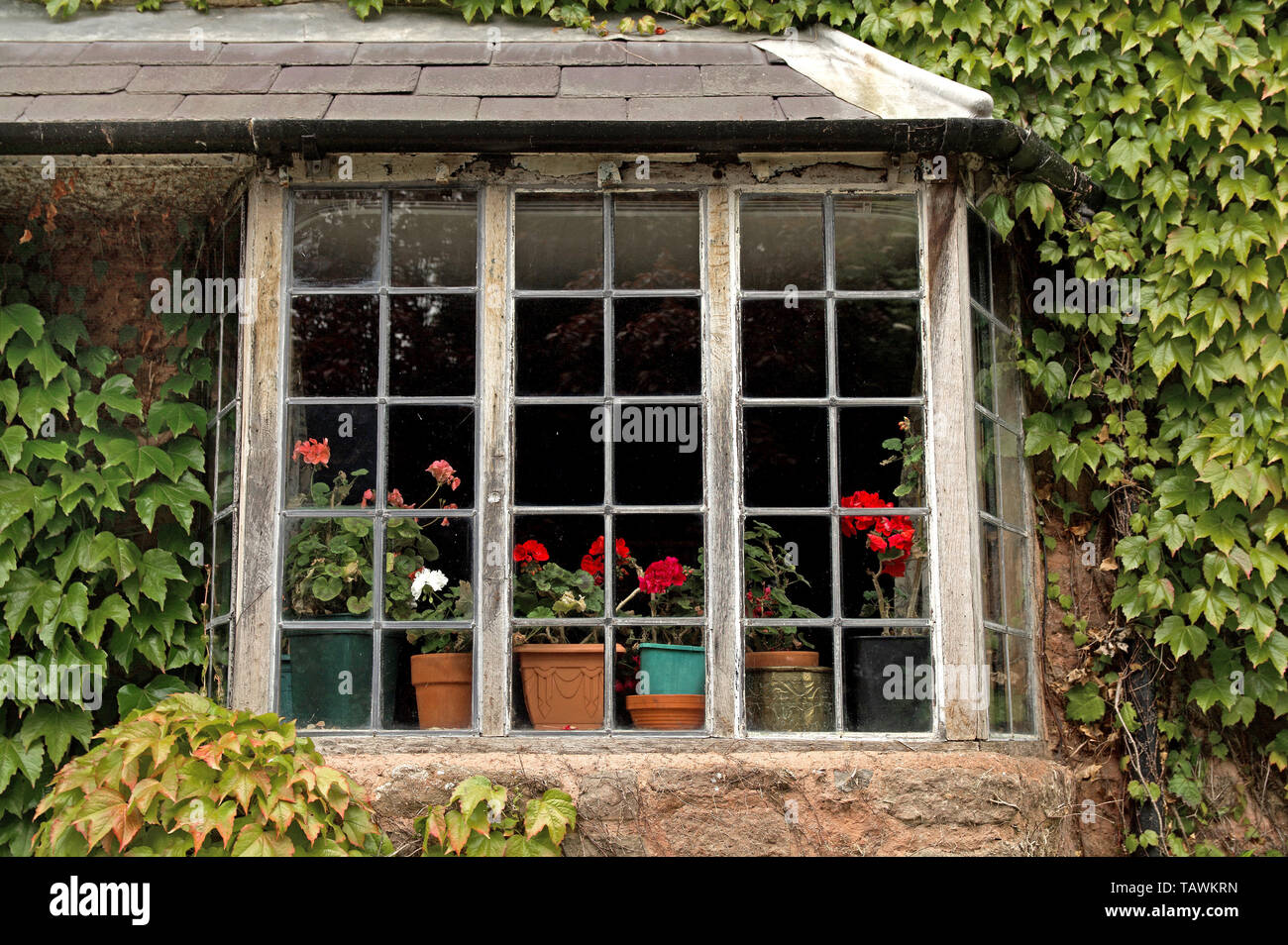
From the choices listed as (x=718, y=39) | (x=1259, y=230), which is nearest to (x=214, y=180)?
(x=718, y=39)

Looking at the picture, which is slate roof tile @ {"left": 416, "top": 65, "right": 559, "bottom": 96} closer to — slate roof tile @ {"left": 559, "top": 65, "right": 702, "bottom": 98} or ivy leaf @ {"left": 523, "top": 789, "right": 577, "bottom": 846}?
slate roof tile @ {"left": 559, "top": 65, "right": 702, "bottom": 98}

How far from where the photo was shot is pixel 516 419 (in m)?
4.74

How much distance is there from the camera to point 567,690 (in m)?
4.55

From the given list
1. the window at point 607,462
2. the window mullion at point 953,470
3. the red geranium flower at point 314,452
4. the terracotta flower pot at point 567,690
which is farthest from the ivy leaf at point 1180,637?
the red geranium flower at point 314,452

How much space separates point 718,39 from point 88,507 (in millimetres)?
3044

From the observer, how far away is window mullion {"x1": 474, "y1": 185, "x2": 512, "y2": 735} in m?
4.51

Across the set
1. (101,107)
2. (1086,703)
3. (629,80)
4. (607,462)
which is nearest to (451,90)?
(629,80)

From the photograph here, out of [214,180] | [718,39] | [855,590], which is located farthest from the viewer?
[718,39]

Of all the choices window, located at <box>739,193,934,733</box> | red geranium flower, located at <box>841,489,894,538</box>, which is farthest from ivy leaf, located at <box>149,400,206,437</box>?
red geranium flower, located at <box>841,489,894,538</box>

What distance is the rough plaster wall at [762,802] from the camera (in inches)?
170

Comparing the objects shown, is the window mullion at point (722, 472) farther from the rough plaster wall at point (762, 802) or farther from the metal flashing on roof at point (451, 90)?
the metal flashing on roof at point (451, 90)

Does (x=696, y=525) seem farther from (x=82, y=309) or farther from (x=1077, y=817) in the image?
(x=82, y=309)

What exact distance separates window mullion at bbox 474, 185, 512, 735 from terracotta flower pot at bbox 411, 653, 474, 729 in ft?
0.30

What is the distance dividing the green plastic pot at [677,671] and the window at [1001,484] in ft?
3.34
